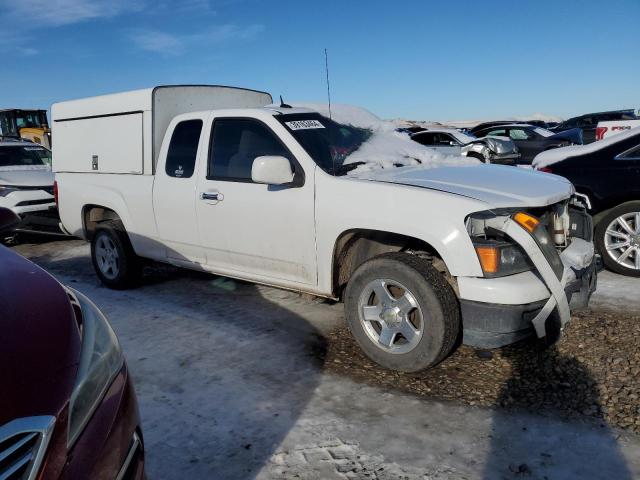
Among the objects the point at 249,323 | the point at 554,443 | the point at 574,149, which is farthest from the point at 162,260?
the point at 574,149

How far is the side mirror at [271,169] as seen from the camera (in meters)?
3.75

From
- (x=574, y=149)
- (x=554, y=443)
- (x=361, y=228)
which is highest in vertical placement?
(x=574, y=149)

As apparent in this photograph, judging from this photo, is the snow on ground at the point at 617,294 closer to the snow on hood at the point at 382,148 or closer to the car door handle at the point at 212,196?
the snow on hood at the point at 382,148

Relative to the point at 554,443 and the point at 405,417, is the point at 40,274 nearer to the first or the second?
the point at 405,417

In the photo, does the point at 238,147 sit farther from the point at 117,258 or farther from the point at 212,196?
the point at 117,258

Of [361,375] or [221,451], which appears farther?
[361,375]

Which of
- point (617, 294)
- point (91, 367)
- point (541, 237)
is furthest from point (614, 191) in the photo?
point (91, 367)

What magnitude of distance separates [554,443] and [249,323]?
2.60 meters

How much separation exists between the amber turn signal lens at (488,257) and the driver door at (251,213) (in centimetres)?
125

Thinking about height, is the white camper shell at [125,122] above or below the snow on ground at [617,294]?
above

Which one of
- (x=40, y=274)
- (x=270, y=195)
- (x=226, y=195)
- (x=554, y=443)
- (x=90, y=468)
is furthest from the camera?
(x=226, y=195)

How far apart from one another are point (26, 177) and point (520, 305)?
26.3 feet

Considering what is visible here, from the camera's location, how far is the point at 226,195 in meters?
4.38

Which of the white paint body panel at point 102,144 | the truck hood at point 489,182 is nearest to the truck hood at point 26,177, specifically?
the white paint body panel at point 102,144
